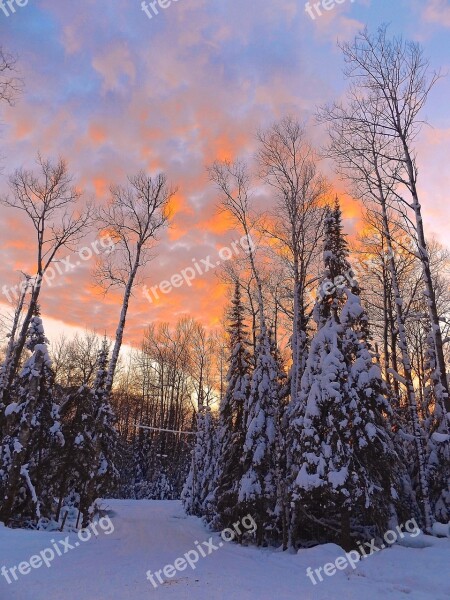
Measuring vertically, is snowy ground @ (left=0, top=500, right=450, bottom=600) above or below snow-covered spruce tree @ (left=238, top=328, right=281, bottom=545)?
below

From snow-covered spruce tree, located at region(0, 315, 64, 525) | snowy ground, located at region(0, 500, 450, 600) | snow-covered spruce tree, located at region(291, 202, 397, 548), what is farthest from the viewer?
snow-covered spruce tree, located at region(0, 315, 64, 525)

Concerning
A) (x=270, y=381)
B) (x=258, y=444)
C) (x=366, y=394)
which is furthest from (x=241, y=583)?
(x=270, y=381)

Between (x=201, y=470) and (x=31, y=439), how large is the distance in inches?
568

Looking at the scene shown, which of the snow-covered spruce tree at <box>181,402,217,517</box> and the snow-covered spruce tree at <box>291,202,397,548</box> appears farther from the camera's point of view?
the snow-covered spruce tree at <box>181,402,217,517</box>

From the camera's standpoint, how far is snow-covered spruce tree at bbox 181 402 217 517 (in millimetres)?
27406

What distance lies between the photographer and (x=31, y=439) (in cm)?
1758

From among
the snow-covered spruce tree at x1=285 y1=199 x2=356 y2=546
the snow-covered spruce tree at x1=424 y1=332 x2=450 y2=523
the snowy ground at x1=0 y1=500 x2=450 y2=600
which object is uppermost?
the snow-covered spruce tree at x1=285 y1=199 x2=356 y2=546

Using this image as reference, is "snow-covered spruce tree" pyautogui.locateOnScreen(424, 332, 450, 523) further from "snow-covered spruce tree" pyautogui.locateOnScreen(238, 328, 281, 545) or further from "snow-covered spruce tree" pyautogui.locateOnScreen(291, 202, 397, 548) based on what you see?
"snow-covered spruce tree" pyautogui.locateOnScreen(238, 328, 281, 545)

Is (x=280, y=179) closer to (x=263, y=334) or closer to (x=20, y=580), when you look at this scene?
(x=263, y=334)

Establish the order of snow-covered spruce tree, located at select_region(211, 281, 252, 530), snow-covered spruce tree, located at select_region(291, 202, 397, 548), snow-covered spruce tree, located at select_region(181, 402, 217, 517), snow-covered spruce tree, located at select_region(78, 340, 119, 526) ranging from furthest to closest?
snow-covered spruce tree, located at select_region(181, 402, 217, 517), snow-covered spruce tree, located at select_region(211, 281, 252, 530), snow-covered spruce tree, located at select_region(78, 340, 119, 526), snow-covered spruce tree, located at select_region(291, 202, 397, 548)

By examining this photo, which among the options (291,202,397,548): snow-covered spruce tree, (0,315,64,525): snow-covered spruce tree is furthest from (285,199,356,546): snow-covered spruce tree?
(0,315,64,525): snow-covered spruce tree

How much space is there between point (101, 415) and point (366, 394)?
37.1 feet

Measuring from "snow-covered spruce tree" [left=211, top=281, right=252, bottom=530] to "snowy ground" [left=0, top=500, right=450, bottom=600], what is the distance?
4.02 m

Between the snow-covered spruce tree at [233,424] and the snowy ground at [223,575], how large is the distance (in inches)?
158
